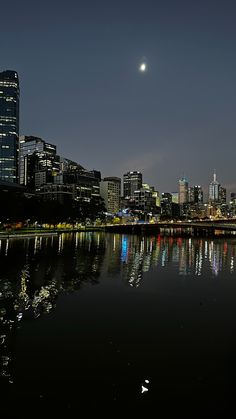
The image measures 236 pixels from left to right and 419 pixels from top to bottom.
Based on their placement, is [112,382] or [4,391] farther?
[112,382]

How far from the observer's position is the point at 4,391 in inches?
423

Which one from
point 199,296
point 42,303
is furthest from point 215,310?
point 42,303

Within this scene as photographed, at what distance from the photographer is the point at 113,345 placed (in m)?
14.8

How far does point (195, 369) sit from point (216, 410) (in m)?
2.70

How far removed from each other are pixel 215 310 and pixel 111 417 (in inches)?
519

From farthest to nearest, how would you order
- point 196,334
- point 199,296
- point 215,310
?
1. point 199,296
2. point 215,310
3. point 196,334

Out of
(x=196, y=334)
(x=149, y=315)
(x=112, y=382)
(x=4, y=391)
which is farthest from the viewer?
(x=149, y=315)

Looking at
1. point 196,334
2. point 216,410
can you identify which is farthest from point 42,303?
point 216,410

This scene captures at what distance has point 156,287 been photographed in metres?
27.9

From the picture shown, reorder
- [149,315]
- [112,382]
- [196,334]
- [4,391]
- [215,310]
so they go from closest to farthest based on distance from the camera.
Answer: [4,391]
[112,382]
[196,334]
[149,315]
[215,310]

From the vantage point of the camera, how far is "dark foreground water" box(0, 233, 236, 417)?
35.4ft

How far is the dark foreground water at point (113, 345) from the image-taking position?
10.8m

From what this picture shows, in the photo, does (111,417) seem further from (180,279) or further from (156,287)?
(180,279)

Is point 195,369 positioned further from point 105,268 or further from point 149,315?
point 105,268
